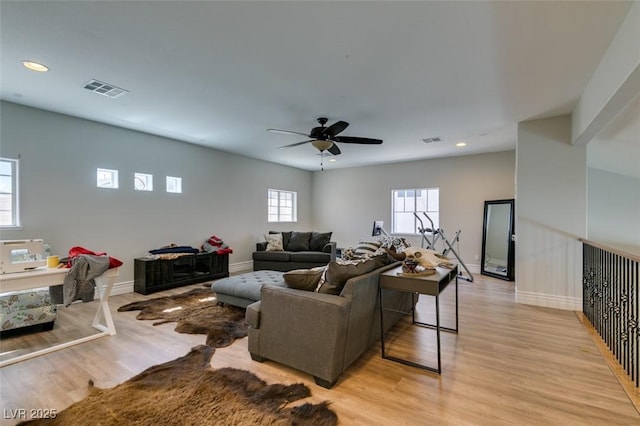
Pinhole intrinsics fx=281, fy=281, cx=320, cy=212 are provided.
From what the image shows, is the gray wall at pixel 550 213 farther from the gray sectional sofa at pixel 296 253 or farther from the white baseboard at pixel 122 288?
the white baseboard at pixel 122 288

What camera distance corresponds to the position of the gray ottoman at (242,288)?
353 cm

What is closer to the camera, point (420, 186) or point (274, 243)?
point (274, 243)

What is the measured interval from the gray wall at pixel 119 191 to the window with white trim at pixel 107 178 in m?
0.08

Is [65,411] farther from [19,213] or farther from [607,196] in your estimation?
[607,196]

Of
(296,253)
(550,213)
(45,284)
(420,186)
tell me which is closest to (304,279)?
(45,284)

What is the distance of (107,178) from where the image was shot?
4.70 metres

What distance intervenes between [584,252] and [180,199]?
6.78 metres

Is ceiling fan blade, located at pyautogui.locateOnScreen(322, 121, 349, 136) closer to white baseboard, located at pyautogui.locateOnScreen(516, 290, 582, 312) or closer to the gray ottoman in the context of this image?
the gray ottoman

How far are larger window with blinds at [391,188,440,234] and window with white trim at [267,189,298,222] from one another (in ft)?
9.71

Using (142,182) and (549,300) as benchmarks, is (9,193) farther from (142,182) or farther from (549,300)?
(549,300)

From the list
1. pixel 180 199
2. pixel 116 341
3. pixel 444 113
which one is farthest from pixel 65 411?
pixel 444 113

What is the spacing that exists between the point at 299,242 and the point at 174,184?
294cm

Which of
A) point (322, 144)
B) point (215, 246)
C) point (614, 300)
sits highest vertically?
point (322, 144)

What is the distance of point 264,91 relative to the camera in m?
3.37
